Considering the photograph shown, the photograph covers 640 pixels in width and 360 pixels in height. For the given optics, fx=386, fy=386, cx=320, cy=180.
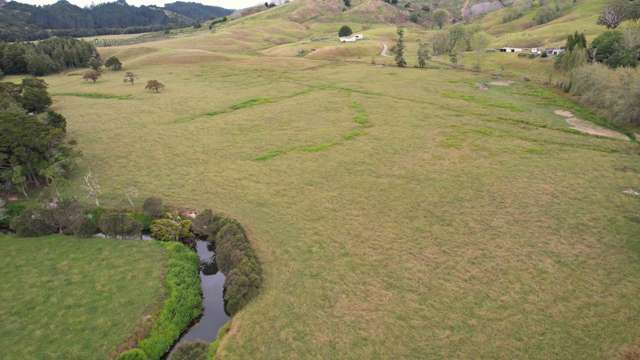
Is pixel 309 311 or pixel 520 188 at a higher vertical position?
pixel 520 188

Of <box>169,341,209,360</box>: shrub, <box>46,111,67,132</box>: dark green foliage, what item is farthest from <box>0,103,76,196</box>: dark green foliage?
<box>169,341,209,360</box>: shrub

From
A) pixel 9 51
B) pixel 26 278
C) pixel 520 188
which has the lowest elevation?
pixel 26 278

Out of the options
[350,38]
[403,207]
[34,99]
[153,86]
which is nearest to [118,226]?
[403,207]

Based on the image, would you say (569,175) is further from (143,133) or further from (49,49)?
(49,49)

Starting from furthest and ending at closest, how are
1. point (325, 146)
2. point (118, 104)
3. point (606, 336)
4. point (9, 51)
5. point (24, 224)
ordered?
1. point (9, 51)
2. point (118, 104)
3. point (325, 146)
4. point (24, 224)
5. point (606, 336)

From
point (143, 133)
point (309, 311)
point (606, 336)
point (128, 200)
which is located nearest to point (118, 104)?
point (143, 133)

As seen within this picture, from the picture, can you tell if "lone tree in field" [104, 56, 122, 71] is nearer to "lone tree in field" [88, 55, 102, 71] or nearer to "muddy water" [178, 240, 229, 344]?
"lone tree in field" [88, 55, 102, 71]

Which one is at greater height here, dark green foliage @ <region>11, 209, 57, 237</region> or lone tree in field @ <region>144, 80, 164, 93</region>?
lone tree in field @ <region>144, 80, 164, 93</region>
